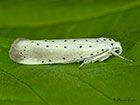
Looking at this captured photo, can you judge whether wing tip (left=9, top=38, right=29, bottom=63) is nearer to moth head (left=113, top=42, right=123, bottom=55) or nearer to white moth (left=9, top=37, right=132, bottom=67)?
white moth (left=9, top=37, right=132, bottom=67)

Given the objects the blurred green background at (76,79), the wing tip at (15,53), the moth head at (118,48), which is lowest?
the blurred green background at (76,79)

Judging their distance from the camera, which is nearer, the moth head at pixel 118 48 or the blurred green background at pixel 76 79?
the blurred green background at pixel 76 79

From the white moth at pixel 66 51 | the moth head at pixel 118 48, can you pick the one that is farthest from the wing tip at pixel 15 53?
the moth head at pixel 118 48

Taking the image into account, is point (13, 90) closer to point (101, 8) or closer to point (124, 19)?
point (124, 19)

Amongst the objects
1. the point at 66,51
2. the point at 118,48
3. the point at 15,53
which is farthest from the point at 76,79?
the point at 15,53

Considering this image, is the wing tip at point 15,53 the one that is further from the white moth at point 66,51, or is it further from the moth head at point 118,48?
the moth head at point 118,48

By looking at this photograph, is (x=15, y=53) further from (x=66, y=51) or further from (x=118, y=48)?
(x=118, y=48)

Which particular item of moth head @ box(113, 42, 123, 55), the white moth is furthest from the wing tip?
moth head @ box(113, 42, 123, 55)

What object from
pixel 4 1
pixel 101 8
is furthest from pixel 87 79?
pixel 4 1
